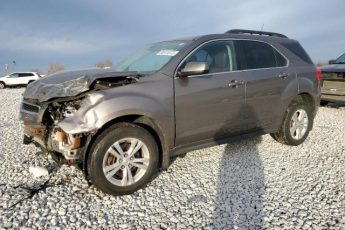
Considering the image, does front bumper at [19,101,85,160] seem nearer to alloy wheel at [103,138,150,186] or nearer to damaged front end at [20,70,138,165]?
damaged front end at [20,70,138,165]

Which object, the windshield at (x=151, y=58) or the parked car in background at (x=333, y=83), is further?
the parked car in background at (x=333, y=83)

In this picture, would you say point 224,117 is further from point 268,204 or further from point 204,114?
point 268,204

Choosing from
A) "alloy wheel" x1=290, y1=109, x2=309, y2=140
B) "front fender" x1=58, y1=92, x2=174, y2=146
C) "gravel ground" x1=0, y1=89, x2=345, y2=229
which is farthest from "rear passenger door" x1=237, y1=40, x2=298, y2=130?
"front fender" x1=58, y1=92, x2=174, y2=146

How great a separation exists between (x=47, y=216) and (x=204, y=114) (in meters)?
2.15

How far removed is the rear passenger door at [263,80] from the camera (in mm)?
4336

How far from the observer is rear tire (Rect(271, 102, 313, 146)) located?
5045 mm

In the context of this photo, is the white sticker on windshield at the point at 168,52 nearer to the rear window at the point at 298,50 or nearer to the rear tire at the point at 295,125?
the rear window at the point at 298,50

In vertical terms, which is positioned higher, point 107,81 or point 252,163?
point 107,81

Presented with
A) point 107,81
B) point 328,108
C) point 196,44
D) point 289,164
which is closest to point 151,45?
point 196,44

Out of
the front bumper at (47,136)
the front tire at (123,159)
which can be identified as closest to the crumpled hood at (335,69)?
the front tire at (123,159)

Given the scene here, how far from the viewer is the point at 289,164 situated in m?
4.45

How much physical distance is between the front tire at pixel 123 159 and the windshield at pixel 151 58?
0.86 meters

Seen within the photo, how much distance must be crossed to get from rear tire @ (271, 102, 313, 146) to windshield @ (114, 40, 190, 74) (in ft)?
7.59

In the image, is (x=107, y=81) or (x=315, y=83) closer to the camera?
(x=107, y=81)
